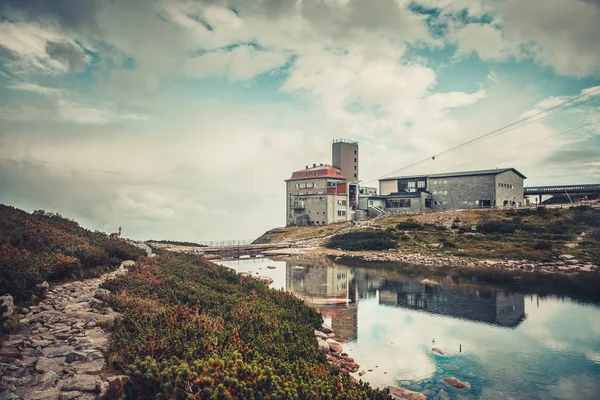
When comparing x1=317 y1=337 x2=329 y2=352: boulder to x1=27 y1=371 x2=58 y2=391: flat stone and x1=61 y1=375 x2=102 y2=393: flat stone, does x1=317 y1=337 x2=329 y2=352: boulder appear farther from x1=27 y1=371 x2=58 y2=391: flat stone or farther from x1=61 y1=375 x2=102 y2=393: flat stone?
x1=27 y1=371 x2=58 y2=391: flat stone

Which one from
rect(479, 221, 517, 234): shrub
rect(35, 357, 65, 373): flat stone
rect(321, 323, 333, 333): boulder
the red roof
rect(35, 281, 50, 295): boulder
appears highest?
the red roof

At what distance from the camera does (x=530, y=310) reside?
21359 mm

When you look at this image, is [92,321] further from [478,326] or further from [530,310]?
[530,310]

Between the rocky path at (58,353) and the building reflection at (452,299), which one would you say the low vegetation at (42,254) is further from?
the building reflection at (452,299)

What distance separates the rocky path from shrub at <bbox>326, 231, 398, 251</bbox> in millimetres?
42061

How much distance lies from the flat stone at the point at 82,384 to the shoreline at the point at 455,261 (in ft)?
121

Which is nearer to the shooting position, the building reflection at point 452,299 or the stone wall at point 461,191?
the building reflection at point 452,299

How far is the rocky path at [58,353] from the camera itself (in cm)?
723

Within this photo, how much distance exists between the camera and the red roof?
78681 mm

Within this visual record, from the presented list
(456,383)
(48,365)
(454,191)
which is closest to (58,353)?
(48,365)

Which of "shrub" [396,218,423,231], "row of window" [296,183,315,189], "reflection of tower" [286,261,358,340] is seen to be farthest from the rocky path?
"row of window" [296,183,315,189]

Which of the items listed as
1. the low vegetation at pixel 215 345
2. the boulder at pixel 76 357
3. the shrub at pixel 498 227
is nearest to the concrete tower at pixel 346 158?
the shrub at pixel 498 227

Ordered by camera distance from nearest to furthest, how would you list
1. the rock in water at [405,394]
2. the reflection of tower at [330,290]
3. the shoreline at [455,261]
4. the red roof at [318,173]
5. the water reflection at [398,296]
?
the rock in water at [405,394], the reflection of tower at [330,290], the water reflection at [398,296], the shoreline at [455,261], the red roof at [318,173]

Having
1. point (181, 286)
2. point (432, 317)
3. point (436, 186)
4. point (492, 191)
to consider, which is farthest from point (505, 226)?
point (181, 286)
